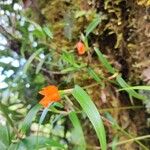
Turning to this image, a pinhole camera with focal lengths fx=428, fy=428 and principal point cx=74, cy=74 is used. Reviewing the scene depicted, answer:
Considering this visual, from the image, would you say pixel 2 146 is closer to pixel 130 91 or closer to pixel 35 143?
pixel 35 143

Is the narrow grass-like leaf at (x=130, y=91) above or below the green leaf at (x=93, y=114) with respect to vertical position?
above

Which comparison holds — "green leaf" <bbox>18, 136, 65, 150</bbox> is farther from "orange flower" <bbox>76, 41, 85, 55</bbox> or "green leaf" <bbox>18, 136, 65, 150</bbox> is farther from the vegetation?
"orange flower" <bbox>76, 41, 85, 55</bbox>

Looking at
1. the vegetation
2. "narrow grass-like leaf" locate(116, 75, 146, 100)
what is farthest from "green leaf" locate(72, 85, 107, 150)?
"narrow grass-like leaf" locate(116, 75, 146, 100)

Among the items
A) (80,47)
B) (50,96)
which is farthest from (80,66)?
(50,96)

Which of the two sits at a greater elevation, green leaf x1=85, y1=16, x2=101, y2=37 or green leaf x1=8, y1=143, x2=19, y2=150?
green leaf x1=85, y1=16, x2=101, y2=37

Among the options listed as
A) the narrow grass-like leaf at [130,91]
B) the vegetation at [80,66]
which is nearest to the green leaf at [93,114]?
the vegetation at [80,66]

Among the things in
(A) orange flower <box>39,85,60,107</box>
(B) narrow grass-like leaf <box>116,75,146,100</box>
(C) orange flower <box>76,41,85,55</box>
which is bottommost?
(A) orange flower <box>39,85,60,107</box>

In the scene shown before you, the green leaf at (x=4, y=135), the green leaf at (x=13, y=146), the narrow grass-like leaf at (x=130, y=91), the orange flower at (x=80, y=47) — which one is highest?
the orange flower at (x=80, y=47)

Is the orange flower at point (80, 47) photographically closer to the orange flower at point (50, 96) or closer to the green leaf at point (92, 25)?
the green leaf at point (92, 25)

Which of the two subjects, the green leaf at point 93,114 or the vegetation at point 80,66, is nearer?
the green leaf at point 93,114
